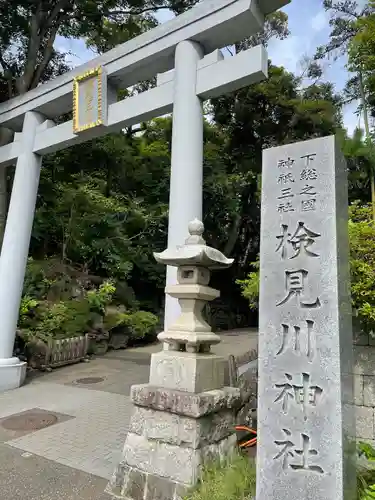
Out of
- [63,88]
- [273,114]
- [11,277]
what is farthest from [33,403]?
[273,114]

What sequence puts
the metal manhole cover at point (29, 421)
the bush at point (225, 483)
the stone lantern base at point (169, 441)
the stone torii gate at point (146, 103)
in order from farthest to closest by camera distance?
the stone torii gate at point (146, 103)
the metal manhole cover at point (29, 421)
the stone lantern base at point (169, 441)
the bush at point (225, 483)

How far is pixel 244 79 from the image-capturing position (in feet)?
17.7

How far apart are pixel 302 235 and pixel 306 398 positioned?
1.14 meters

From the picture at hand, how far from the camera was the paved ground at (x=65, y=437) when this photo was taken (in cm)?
366

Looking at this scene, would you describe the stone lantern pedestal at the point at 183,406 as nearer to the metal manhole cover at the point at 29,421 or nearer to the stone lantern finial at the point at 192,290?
the stone lantern finial at the point at 192,290

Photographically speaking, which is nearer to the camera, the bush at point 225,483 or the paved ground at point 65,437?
the bush at point 225,483

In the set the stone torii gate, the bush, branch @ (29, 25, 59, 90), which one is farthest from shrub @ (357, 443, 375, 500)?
branch @ (29, 25, 59, 90)

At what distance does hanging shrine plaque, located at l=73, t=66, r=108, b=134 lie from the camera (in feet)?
22.5

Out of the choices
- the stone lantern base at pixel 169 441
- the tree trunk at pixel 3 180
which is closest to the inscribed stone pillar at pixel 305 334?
the stone lantern base at pixel 169 441

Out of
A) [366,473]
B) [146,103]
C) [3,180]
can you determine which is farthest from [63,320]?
[366,473]

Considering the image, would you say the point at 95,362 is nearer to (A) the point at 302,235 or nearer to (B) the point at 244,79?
(B) the point at 244,79

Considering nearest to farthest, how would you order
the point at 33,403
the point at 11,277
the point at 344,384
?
the point at 344,384
the point at 33,403
the point at 11,277

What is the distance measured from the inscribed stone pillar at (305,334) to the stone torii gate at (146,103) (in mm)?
2551

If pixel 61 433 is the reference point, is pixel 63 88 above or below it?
above
